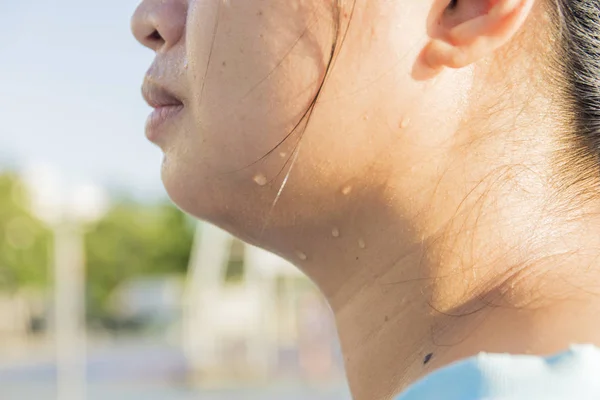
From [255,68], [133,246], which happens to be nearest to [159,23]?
[255,68]

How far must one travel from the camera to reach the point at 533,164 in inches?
54.3

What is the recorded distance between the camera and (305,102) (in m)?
1.45

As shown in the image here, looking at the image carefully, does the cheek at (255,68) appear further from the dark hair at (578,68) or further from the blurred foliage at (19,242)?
the blurred foliage at (19,242)

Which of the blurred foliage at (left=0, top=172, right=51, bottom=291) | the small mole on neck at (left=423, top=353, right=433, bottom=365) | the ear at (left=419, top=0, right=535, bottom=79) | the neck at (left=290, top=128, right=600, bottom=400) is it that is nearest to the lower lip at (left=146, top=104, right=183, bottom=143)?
the neck at (left=290, top=128, right=600, bottom=400)

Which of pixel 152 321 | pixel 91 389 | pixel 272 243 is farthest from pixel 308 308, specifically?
pixel 152 321

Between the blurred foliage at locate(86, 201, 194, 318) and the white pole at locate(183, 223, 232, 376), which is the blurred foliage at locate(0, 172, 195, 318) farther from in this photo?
the white pole at locate(183, 223, 232, 376)

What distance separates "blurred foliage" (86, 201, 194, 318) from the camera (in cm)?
5894

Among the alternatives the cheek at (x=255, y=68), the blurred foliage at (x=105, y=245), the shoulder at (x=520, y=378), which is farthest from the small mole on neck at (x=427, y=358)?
the blurred foliage at (x=105, y=245)

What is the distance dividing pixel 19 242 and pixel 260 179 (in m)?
55.2

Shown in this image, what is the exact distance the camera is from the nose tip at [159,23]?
1.62 metres

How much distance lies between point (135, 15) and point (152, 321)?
149ft

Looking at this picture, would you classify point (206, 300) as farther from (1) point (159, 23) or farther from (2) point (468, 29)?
(2) point (468, 29)

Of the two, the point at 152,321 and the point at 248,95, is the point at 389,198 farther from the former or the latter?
the point at 152,321

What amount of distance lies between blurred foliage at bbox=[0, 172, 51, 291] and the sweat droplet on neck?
53805 millimetres
